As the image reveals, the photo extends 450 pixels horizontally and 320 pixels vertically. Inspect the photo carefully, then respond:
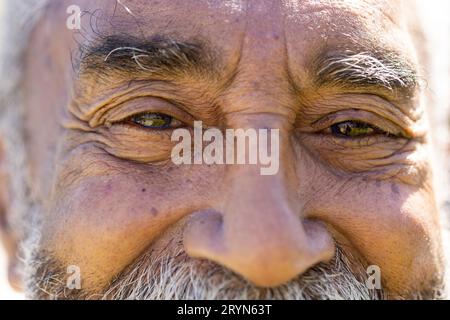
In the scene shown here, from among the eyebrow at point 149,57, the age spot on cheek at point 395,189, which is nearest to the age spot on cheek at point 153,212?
the eyebrow at point 149,57

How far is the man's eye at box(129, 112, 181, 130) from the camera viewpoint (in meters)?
2.45

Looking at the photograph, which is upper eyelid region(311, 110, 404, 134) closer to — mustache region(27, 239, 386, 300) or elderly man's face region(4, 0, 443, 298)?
elderly man's face region(4, 0, 443, 298)

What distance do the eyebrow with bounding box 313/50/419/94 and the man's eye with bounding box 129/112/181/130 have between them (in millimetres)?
567

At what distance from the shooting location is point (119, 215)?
7.49 ft

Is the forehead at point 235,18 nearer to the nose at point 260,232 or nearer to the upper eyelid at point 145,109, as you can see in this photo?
the upper eyelid at point 145,109

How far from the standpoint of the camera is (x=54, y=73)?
3.07 m

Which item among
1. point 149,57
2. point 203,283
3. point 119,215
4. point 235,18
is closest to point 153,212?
point 119,215

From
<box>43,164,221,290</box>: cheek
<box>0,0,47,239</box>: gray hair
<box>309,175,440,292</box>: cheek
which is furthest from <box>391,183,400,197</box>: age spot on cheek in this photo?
<box>0,0,47,239</box>: gray hair

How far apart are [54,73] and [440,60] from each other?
210 centimetres

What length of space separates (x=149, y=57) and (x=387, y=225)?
106 centimetres

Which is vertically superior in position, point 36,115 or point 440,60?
point 440,60

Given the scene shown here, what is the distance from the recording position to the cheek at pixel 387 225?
91.1 inches
